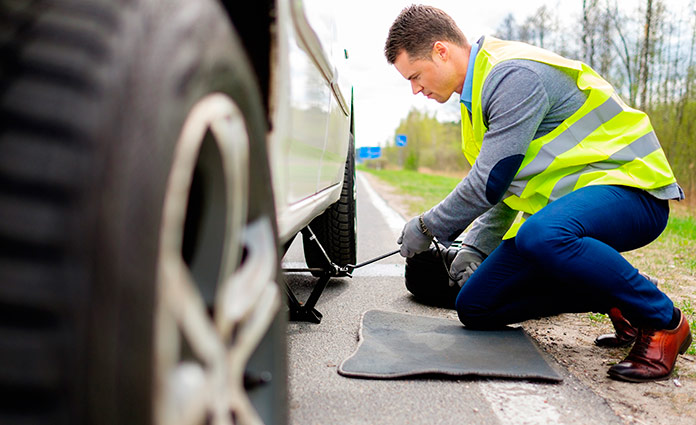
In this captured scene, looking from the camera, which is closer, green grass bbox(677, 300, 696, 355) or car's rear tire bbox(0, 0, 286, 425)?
car's rear tire bbox(0, 0, 286, 425)

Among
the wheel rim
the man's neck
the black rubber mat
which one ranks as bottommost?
the black rubber mat

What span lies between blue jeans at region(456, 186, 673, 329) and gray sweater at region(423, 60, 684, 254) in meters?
0.18

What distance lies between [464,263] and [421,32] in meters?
1.17

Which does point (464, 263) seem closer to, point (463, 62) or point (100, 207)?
point (463, 62)

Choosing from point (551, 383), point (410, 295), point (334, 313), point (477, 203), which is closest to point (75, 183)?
point (551, 383)

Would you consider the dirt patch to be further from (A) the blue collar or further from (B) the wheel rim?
(B) the wheel rim

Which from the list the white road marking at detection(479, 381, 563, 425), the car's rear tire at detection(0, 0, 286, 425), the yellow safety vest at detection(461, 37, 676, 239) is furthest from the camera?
the yellow safety vest at detection(461, 37, 676, 239)

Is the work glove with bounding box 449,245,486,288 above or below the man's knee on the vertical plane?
below

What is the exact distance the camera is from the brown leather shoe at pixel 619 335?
2.63 metres

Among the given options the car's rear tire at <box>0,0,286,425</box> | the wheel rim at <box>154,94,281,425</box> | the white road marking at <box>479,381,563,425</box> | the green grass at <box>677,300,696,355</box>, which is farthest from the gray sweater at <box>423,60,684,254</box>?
the car's rear tire at <box>0,0,286,425</box>

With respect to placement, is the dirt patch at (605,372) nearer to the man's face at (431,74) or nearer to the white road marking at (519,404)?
the white road marking at (519,404)

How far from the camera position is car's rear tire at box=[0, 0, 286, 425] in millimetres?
567

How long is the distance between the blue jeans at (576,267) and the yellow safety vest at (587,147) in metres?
0.08

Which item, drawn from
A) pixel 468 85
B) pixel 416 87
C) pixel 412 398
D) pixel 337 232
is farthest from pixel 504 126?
pixel 337 232
